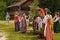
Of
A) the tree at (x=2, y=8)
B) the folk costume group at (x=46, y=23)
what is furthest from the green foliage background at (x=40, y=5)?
the folk costume group at (x=46, y=23)

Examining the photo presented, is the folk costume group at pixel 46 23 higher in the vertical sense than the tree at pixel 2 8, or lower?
lower

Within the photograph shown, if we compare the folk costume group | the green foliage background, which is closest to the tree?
the green foliage background

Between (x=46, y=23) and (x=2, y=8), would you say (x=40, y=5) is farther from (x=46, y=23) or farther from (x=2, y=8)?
(x=46, y=23)

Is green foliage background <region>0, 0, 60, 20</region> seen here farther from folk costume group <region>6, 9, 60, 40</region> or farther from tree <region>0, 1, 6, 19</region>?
folk costume group <region>6, 9, 60, 40</region>

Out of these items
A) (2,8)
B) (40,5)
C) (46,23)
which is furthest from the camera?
(2,8)

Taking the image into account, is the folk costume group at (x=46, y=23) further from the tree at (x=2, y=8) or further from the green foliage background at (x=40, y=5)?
the tree at (x=2, y=8)

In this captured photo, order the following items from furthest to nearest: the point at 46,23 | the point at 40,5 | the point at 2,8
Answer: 1. the point at 2,8
2. the point at 40,5
3. the point at 46,23

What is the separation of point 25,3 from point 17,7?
3.34 m

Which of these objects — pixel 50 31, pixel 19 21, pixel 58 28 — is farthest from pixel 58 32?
pixel 50 31

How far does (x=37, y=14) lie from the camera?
1984cm

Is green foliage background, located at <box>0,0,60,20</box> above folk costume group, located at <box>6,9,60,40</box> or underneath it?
above

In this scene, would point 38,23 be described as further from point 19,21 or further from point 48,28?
point 48,28

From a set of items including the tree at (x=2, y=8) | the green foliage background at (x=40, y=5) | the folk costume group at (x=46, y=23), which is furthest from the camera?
the tree at (x=2, y=8)

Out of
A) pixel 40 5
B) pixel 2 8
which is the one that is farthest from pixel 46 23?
pixel 2 8
